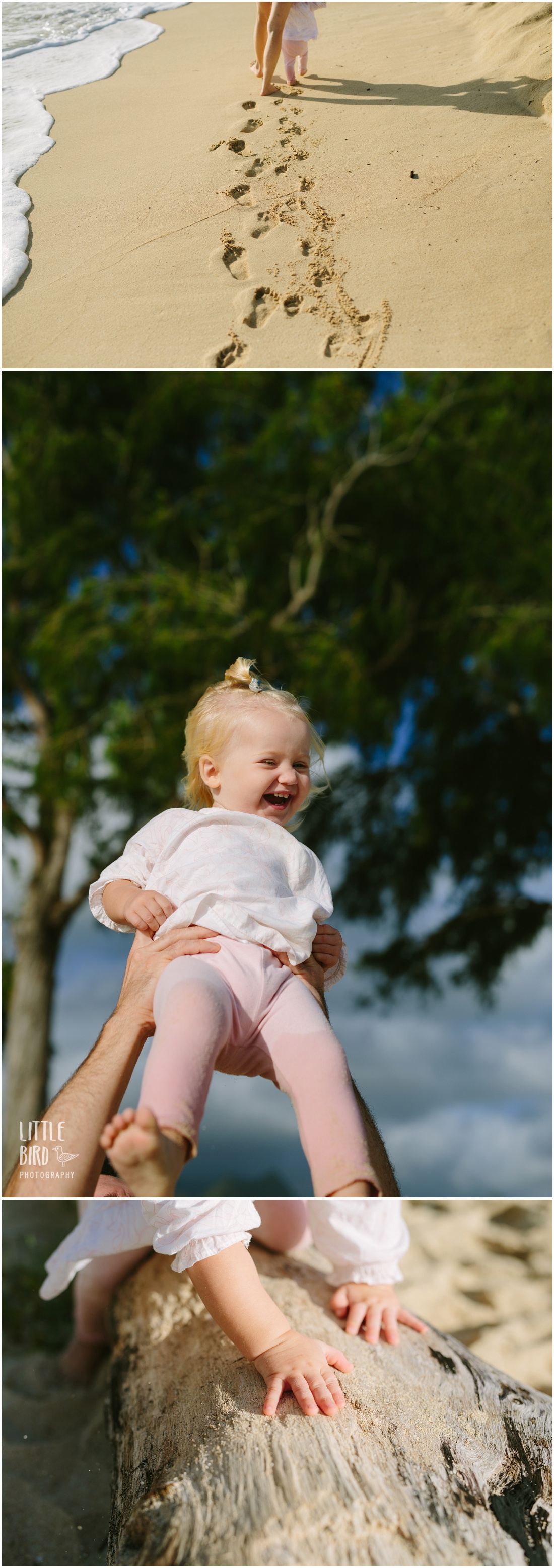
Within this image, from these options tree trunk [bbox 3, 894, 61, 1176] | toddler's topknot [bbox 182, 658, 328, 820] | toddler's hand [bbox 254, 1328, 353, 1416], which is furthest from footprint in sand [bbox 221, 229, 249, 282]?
tree trunk [bbox 3, 894, 61, 1176]

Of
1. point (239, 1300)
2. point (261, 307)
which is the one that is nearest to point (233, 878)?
point (239, 1300)

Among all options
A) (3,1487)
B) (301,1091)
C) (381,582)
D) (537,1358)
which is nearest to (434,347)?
(381,582)

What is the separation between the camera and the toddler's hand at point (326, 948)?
3.74 feet

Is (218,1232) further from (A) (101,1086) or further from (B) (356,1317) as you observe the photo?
(B) (356,1317)

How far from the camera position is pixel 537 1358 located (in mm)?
1781

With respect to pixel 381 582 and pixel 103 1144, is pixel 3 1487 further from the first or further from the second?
pixel 381 582

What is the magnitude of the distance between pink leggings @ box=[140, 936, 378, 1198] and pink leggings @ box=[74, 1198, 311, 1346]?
A: 0.42m

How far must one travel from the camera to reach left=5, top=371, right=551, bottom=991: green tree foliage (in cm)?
288

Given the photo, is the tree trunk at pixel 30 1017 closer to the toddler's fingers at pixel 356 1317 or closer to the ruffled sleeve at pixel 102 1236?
the ruffled sleeve at pixel 102 1236

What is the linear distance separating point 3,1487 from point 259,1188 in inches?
A: 41.8

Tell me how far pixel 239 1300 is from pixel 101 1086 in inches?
12.6

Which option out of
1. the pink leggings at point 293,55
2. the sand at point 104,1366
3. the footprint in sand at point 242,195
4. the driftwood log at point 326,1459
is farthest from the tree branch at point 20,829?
the pink leggings at point 293,55

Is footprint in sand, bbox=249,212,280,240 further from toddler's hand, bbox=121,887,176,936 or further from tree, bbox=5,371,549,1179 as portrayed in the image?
toddler's hand, bbox=121,887,176,936

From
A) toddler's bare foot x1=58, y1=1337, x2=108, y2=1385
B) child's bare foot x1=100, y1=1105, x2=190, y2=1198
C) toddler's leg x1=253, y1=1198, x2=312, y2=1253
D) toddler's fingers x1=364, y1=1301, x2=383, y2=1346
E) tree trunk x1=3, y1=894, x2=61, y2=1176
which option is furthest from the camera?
tree trunk x1=3, y1=894, x2=61, y2=1176
